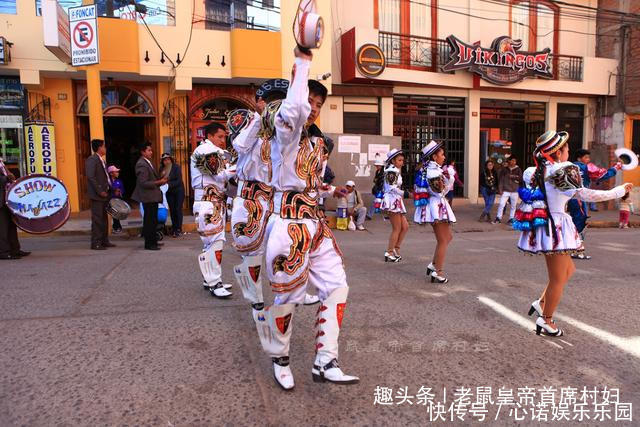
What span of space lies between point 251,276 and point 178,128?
1079 centimetres

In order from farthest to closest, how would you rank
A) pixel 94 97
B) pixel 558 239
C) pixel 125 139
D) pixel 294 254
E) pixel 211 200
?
pixel 125 139
pixel 94 97
pixel 211 200
pixel 558 239
pixel 294 254

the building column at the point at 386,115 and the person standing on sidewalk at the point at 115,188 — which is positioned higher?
the building column at the point at 386,115

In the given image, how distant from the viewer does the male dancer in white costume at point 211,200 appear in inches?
199

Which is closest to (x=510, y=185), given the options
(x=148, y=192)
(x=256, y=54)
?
(x=256, y=54)

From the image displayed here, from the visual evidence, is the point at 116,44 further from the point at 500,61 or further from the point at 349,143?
the point at 500,61

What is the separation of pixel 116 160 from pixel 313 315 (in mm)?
12153

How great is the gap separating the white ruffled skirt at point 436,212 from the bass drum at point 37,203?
5.94 m

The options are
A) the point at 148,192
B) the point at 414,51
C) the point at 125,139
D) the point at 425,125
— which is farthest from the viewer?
the point at 425,125

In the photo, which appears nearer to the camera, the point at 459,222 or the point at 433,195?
the point at 433,195

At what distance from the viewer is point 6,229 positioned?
25.0 ft

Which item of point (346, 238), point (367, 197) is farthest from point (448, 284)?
point (367, 197)

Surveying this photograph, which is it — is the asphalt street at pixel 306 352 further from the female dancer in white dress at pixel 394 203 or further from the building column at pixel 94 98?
the building column at pixel 94 98

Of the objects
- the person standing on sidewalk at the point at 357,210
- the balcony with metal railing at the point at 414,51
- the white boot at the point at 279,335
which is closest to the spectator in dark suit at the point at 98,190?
the person standing on sidewalk at the point at 357,210

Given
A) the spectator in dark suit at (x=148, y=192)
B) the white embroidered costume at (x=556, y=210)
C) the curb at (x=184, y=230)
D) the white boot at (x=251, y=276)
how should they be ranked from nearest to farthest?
the white boot at (x=251, y=276) < the white embroidered costume at (x=556, y=210) < the spectator in dark suit at (x=148, y=192) < the curb at (x=184, y=230)
